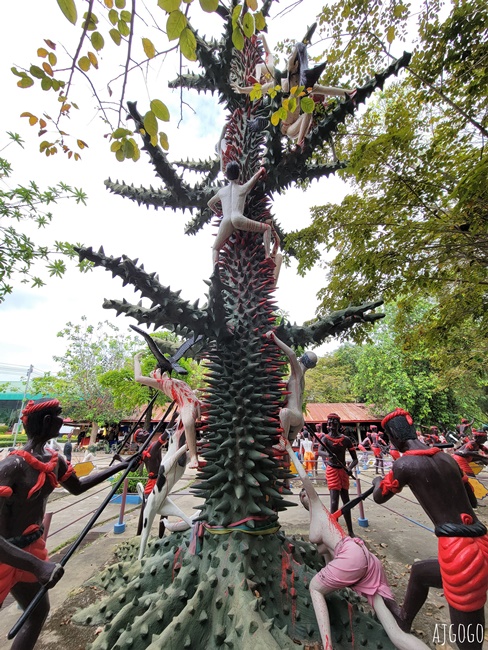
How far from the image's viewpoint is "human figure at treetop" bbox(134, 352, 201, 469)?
3881 mm

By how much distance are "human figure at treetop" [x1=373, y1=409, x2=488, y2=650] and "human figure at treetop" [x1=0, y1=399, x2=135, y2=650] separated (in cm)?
277

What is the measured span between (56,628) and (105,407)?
77.9 ft

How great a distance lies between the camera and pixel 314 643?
9.50ft

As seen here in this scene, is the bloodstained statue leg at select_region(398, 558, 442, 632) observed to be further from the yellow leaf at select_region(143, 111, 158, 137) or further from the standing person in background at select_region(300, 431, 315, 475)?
the standing person in background at select_region(300, 431, 315, 475)

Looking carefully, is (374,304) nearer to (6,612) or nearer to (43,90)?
(43,90)

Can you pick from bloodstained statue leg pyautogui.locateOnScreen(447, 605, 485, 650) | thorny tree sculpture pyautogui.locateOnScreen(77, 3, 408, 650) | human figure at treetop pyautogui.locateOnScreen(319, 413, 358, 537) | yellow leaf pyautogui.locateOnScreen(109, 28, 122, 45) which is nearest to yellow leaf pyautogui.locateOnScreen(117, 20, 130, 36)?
yellow leaf pyautogui.locateOnScreen(109, 28, 122, 45)

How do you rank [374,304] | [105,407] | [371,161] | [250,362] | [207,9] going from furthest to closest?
[105,407] → [371,161] → [374,304] → [250,362] → [207,9]

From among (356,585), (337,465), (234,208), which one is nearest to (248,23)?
(234,208)

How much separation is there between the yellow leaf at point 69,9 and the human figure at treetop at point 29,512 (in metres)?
2.65

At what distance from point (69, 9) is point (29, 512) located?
10.7ft

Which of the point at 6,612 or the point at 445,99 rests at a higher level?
the point at 445,99

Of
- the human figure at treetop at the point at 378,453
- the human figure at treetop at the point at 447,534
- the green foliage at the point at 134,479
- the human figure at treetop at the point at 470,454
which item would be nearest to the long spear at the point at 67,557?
the human figure at treetop at the point at 447,534

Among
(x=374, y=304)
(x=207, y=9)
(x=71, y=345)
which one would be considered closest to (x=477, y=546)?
(x=374, y=304)

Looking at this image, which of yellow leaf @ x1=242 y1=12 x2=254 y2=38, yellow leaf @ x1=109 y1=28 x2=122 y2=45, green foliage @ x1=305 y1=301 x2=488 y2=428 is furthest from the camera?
green foliage @ x1=305 y1=301 x2=488 y2=428
